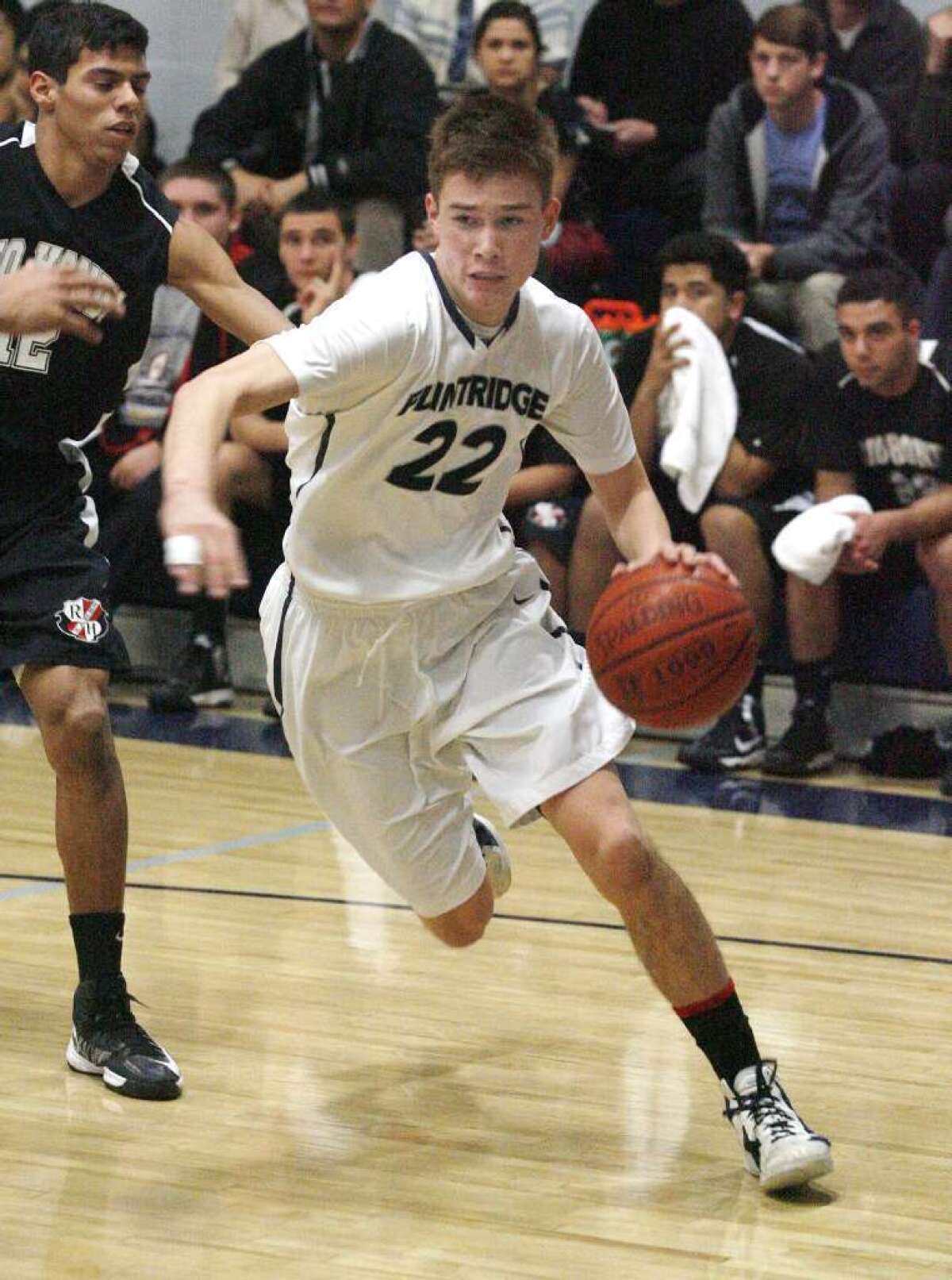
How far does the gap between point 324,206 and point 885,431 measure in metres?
2.52

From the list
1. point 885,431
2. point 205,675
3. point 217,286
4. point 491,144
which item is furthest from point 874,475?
point 491,144

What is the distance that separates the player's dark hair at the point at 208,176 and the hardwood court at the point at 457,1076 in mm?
3293

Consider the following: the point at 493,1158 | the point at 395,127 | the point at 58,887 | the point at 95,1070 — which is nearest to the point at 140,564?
the point at 395,127

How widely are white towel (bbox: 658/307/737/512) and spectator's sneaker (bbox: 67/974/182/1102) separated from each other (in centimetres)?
429

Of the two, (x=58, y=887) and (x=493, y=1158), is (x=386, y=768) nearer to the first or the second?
(x=493, y=1158)

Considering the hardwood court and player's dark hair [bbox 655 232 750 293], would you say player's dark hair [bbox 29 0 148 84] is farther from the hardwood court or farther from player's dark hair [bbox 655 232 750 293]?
player's dark hair [bbox 655 232 750 293]

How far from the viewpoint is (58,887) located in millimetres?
5637

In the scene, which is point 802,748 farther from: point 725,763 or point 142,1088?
point 142,1088

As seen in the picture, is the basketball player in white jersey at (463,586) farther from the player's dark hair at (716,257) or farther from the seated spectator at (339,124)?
the seated spectator at (339,124)

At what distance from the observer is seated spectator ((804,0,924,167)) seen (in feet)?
31.0

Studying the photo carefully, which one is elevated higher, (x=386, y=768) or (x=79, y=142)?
(x=79, y=142)

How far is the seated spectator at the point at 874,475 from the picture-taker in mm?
7695

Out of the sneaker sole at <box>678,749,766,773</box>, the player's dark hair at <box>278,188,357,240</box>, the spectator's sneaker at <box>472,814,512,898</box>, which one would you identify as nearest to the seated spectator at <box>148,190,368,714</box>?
the player's dark hair at <box>278,188,357,240</box>

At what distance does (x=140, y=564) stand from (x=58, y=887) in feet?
12.5
